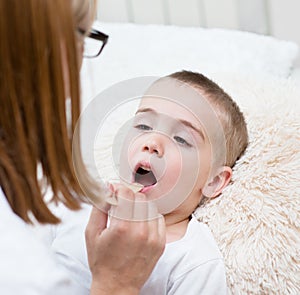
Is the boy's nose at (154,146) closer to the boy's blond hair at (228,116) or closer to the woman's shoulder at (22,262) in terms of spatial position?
the boy's blond hair at (228,116)

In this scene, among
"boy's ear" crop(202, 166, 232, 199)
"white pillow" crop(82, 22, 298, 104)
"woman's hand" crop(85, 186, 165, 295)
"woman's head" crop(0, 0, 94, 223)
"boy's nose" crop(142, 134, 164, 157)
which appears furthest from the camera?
"white pillow" crop(82, 22, 298, 104)

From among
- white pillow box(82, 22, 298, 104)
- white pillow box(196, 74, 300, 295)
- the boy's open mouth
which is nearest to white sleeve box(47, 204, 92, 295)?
the boy's open mouth

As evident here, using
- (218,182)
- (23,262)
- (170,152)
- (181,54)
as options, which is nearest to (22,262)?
(23,262)

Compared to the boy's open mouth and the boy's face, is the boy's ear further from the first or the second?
the boy's open mouth

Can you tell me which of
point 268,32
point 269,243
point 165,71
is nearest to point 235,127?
point 269,243

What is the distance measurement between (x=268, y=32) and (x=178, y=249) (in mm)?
909

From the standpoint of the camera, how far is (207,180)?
3.88 ft

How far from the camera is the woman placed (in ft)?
2.38

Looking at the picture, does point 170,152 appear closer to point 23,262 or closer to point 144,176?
point 144,176

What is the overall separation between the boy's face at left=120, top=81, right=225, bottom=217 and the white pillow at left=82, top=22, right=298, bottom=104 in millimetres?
493

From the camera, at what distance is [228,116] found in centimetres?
121

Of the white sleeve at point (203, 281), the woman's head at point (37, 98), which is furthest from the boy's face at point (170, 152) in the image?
the woman's head at point (37, 98)

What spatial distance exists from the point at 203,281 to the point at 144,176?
0.67 ft

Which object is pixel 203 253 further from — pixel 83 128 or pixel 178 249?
pixel 83 128
